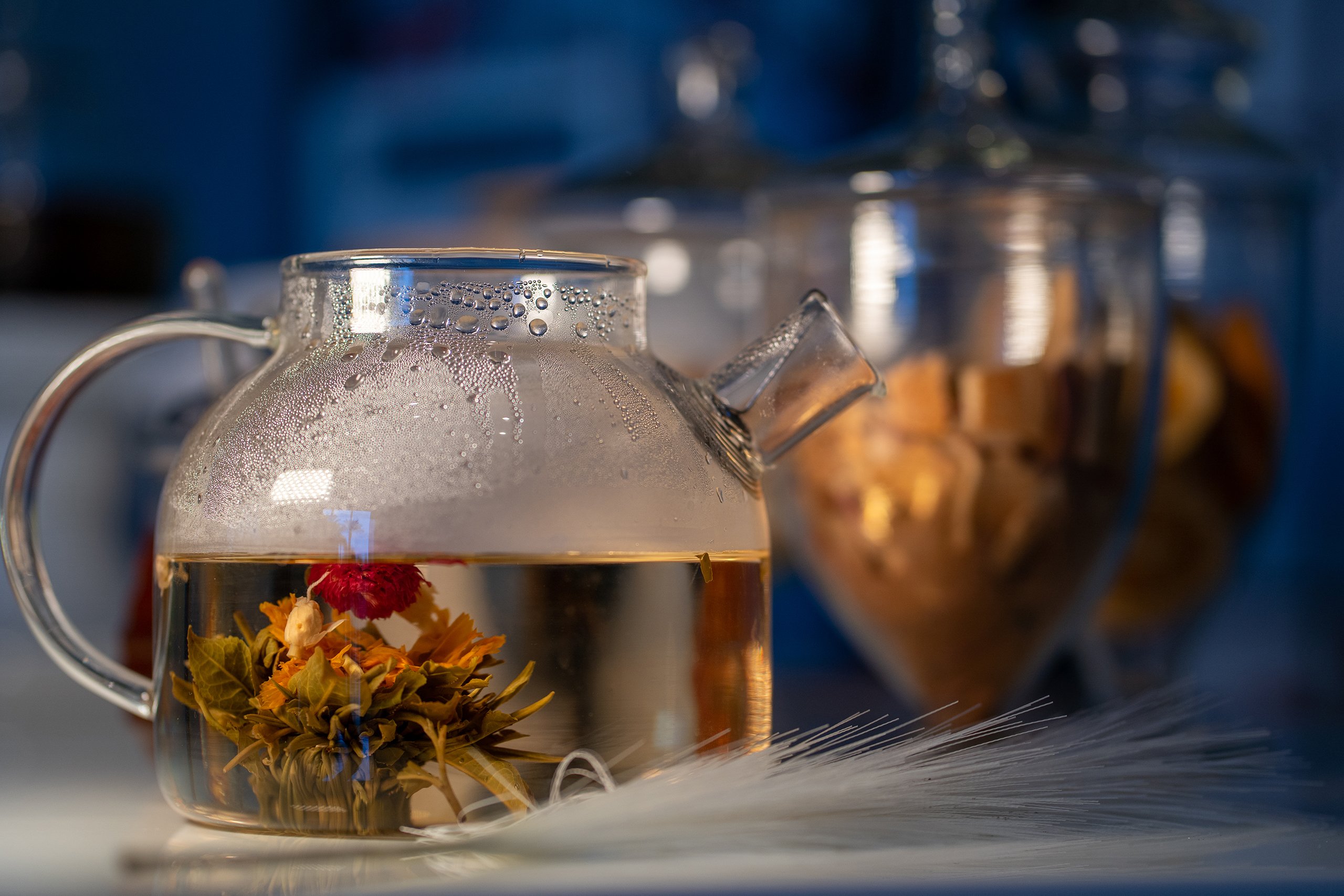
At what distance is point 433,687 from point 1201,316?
0.48 meters

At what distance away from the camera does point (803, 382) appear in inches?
17.9

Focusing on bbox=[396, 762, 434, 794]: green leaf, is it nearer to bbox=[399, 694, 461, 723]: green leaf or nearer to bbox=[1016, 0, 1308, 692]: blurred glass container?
bbox=[399, 694, 461, 723]: green leaf

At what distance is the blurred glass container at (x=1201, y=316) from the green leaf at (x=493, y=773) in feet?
1.35

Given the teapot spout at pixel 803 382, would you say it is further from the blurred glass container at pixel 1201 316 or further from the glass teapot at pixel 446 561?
the blurred glass container at pixel 1201 316

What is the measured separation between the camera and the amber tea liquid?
0.36 m

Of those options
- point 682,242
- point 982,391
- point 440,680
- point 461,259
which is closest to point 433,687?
point 440,680

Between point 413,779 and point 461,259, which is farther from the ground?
point 461,259

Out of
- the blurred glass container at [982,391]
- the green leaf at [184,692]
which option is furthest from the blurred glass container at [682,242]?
the green leaf at [184,692]

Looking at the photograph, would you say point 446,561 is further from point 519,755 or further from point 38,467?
point 38,467

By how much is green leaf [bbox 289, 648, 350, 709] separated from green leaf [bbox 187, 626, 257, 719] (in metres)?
0.02

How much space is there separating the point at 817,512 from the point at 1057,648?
110 mm

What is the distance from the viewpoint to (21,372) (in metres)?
2.18

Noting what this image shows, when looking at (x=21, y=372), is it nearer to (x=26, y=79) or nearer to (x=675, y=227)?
(x=26, y=79)

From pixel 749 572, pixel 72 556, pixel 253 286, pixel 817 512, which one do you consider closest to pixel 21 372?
pixel 72 556
